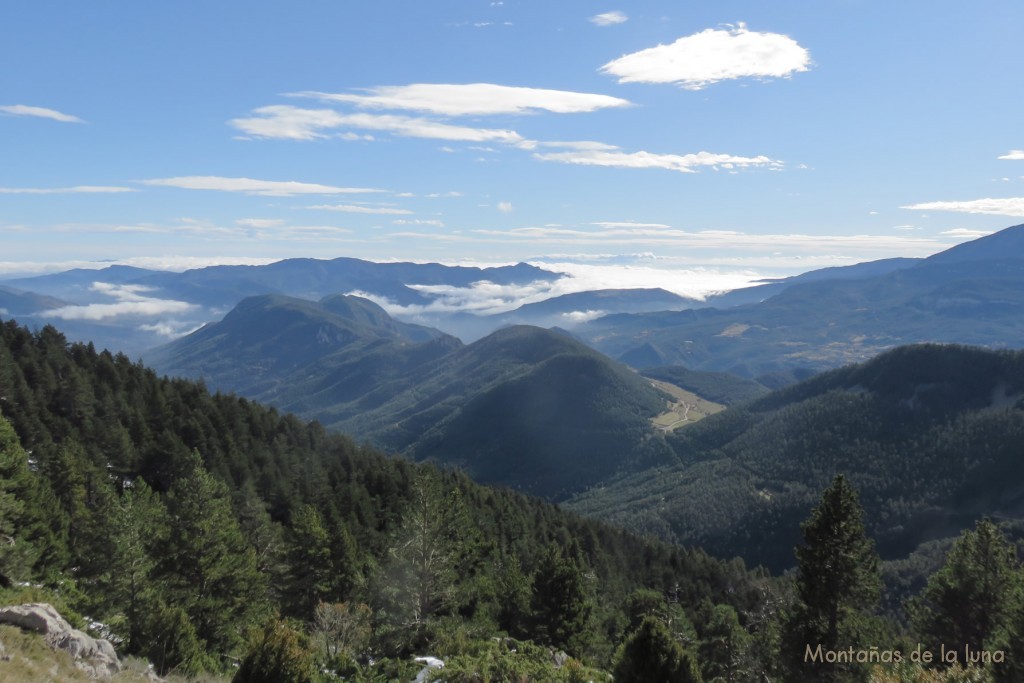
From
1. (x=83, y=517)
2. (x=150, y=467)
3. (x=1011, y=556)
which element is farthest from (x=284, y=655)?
(x=150, y=467)

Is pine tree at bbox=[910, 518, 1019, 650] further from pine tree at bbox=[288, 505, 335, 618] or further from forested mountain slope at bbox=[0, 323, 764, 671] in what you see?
pine tree at bbox=[288, 505, 335, 618]

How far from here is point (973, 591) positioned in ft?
107

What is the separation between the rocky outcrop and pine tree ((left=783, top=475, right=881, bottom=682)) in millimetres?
30144

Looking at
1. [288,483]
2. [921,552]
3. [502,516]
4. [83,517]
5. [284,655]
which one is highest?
[284,655]

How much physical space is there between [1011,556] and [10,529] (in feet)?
182

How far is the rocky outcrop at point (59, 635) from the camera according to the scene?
19531mm

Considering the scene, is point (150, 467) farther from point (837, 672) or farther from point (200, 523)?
point (837, 672)

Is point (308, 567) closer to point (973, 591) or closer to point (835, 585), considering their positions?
point (835, 585)

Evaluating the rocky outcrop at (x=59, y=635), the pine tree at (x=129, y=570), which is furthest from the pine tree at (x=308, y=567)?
the rocky outcrop at (x=59, y=635)

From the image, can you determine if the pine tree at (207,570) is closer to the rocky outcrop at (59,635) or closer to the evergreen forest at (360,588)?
the evergreen forest at (360,588)

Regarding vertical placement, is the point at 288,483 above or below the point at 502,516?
above

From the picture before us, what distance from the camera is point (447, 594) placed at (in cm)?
4056

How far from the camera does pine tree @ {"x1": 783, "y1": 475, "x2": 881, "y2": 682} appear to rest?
29375mm

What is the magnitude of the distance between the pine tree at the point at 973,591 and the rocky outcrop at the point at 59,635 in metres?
40.1
